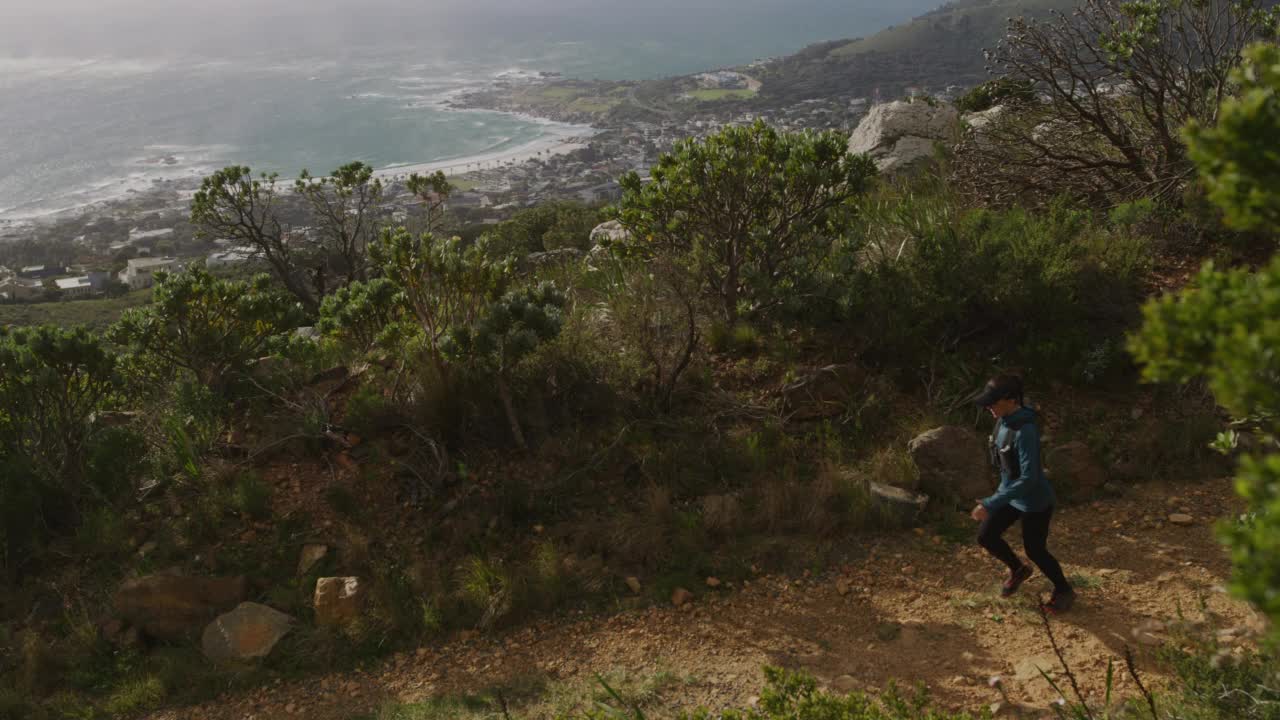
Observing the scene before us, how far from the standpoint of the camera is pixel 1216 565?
14.8 ft

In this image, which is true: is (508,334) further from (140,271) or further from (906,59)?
(906,59)

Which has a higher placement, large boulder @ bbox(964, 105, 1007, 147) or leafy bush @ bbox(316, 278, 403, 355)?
large boulder @ bbox(964, 105, 1007, 147)

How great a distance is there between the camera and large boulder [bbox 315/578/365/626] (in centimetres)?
486

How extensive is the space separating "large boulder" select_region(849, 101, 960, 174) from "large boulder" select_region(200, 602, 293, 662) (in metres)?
11.4

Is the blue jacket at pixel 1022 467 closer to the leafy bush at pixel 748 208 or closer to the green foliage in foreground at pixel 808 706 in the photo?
the green foliage in foreground at pixel 808 706

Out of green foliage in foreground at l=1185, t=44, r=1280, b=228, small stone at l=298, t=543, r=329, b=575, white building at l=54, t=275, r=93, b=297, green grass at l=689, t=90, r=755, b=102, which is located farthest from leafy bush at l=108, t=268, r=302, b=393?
green grass at l=689, t=90, r=755, b=102

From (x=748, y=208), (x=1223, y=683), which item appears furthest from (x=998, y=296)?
(x=1223, y=683)

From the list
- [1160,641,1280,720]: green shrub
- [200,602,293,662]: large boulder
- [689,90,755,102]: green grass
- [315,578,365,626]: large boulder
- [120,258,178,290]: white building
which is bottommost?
[120,258,178,290]: white building

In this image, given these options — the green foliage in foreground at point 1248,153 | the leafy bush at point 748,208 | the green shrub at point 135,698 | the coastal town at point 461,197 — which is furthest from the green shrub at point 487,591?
the coastal town at point 461,197

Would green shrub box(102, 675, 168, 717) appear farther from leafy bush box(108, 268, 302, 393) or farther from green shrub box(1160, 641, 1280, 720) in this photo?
green shrub box(1160, 641, 1280, 720)

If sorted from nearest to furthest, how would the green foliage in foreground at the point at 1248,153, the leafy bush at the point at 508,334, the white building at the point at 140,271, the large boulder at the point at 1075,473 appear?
the green foliage in foreground at the point at 1248,153 < the large boulder at the point at 1075,473 < the leafy bush at the point at 508,334 < the white building at the point at 140,271

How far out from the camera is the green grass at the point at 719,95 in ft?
165

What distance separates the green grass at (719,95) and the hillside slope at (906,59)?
1.47 m

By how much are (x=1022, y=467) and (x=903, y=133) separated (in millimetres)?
10960
